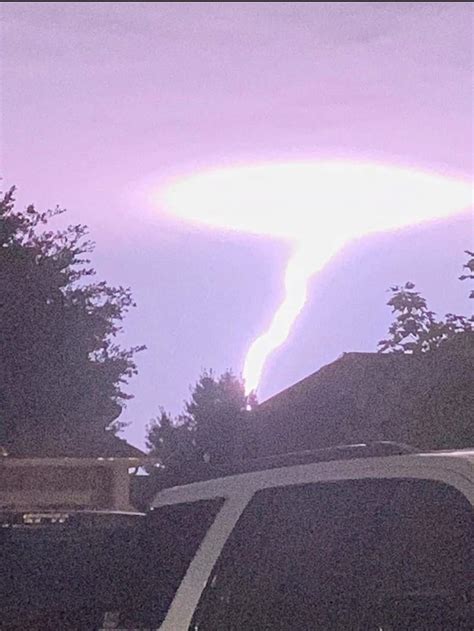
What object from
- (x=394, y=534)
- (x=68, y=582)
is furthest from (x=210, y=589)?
(x=68, y=582)

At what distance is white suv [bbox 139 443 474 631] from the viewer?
13.6 feet

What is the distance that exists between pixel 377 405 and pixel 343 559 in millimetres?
17757

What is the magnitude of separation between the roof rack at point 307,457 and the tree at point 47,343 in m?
26.9

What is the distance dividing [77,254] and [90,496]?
894 cm

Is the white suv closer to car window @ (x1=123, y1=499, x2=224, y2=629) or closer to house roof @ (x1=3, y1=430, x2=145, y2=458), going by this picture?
car window @ (x1=123, y1=499, x2=224, y2=629)

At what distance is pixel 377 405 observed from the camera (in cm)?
2209

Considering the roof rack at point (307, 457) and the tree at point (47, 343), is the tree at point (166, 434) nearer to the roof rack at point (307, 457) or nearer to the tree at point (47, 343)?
the tree at point (47, 343)

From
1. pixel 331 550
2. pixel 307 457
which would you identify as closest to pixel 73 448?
pixel 307 457

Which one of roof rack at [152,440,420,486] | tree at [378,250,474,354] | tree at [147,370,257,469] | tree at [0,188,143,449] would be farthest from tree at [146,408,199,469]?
roof rack at [152,440,420,486]

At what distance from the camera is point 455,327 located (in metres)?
17.0

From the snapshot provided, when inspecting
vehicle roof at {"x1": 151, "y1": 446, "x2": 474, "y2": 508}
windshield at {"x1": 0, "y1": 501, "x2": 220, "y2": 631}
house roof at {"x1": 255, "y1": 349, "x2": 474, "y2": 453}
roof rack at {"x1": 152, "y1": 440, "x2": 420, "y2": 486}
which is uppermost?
house roof at {"x1": 255, "y1": 349, "x2": 474, "y2": 453}

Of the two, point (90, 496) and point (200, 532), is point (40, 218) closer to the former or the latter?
point (90, 496)

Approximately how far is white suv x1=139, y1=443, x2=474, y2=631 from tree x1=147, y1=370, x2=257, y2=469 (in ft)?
85.6

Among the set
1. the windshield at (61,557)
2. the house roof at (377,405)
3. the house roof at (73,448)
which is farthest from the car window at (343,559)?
the house roof at (73,448)
